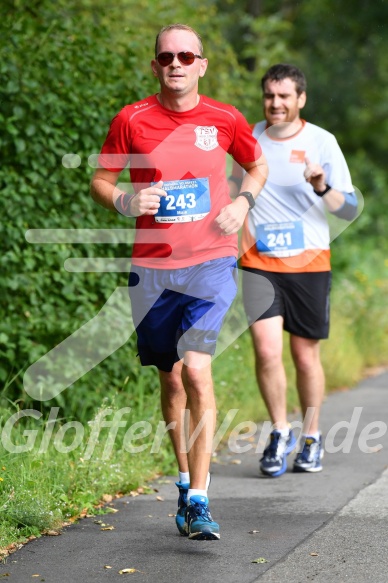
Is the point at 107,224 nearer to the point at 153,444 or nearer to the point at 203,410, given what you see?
the point at 153,444

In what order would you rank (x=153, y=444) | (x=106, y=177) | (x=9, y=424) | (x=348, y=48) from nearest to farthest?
(x=106, y=177) → (x=9, y=424) → (x=153, y=444) → (x=348, y=48)

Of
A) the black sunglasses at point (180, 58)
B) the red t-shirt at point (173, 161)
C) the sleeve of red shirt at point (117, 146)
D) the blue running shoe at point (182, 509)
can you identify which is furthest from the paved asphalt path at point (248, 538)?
the black sunglasses at point (180, 58)

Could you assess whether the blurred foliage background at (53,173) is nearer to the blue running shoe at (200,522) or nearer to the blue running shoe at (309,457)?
the blue running shoe at (309,457)

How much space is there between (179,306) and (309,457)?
77.7 inches

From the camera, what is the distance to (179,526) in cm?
502

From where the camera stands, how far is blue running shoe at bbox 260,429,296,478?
6.48m

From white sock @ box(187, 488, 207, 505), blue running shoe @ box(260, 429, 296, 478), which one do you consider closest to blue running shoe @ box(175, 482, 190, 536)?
white sock @ box(187, 488, 207, 505)

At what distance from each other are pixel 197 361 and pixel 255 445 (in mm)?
2836

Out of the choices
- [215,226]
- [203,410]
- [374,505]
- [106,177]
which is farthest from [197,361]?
[374,505]

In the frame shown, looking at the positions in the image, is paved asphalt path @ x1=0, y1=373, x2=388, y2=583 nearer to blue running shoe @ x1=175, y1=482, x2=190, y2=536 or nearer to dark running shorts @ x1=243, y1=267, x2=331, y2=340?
blue running shoe @ x1=175, y1=482, x2=190, y2=536

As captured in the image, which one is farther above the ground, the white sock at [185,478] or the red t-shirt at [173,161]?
the red t-shirt at [173,161]

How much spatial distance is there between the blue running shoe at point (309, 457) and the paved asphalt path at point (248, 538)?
0.24 feet

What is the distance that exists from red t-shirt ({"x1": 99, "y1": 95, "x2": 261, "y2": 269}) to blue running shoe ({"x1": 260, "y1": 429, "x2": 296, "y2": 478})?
1.85 metres

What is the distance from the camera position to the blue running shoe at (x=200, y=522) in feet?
15.0
